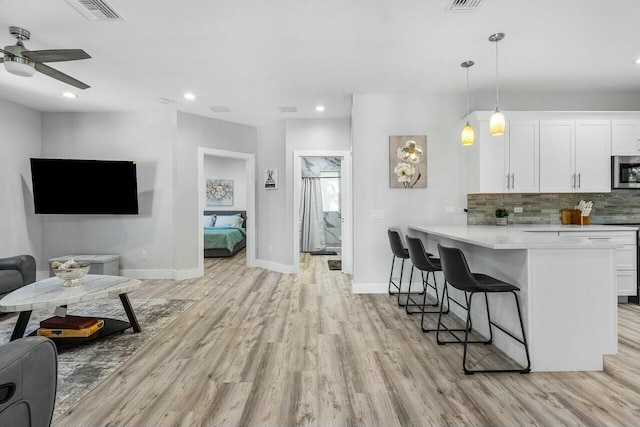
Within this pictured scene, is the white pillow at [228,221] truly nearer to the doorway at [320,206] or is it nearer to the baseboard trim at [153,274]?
the doorway at [320,206]

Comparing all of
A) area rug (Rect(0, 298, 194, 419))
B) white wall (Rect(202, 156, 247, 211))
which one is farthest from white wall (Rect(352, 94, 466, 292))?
white wall (Rect(202, 156, 247, 211))

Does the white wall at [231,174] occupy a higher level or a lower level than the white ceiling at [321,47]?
lower

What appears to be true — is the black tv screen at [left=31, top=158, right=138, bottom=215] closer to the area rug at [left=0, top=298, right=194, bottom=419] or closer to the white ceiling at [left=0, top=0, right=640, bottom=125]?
the white ceiling at [left=0, top=0, right=640, bottom=125]

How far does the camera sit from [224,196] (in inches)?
347

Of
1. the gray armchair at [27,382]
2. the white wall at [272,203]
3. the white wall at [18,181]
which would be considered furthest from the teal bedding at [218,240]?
the gray armchair at [27,382]

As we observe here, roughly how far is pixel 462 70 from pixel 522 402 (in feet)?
10.6

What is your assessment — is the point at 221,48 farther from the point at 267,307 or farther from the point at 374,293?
the point at 374,293

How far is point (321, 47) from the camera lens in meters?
3.07

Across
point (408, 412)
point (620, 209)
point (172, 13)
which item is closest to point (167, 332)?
point (408, 412)

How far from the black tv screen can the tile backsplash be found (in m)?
5.05

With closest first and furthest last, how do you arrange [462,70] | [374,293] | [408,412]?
1. [408,412]
2. [462,70]
3. [374,293]

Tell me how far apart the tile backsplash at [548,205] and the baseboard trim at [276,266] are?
2.94 m

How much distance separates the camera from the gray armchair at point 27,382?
94 cm

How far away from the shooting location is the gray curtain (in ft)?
26.7
